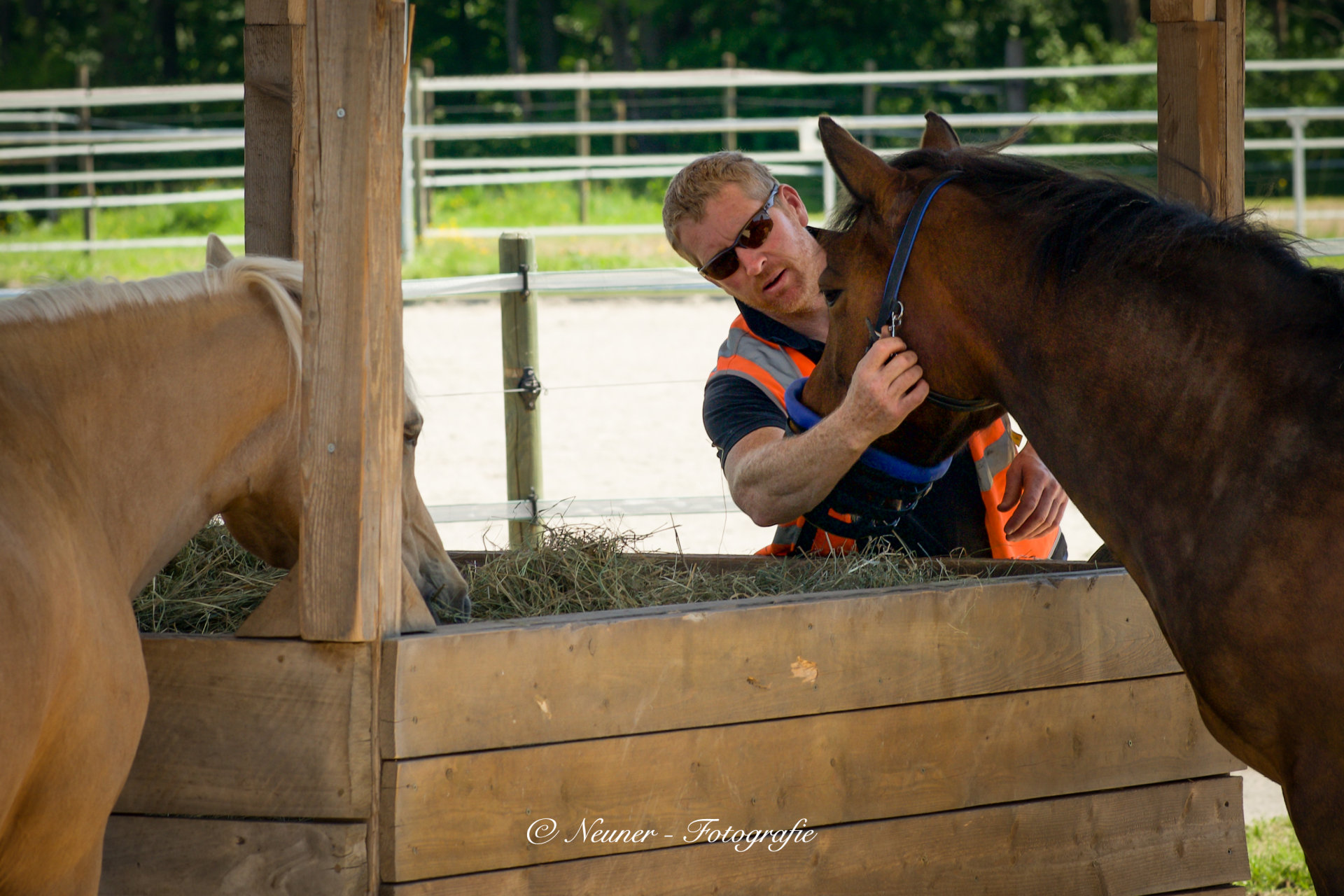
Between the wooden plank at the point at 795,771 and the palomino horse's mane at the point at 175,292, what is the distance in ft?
2.43

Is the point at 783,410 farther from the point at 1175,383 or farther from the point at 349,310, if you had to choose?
the point at 349,310

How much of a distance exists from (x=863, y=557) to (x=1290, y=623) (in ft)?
3.16

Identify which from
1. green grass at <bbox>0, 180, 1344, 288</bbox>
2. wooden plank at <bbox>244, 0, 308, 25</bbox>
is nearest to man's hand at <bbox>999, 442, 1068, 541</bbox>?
wooden plank at <bbox>244, 0, 308, 25</bbox>

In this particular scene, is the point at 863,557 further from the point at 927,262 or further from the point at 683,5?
the point at 683,5

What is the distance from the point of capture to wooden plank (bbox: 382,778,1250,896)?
76.9 inches

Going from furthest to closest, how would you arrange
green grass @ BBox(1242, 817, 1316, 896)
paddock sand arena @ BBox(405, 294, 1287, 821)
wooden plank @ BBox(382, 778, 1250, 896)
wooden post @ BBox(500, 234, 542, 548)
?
paddock sand arena @ BBox(405, 294, 1287, 821) → wooden post @ BBox(500, 234, 542, 548) → green grass @ BBox(1242, 817, 1316, 896) → wooden plank @ BBox(382, 778, 1250, 896)

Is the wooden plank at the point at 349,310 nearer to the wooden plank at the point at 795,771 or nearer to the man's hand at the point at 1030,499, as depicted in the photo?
the wooden plank at the point at 795,771

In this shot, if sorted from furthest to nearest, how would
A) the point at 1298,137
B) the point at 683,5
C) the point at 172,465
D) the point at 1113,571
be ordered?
the point at 683,5 < the point at 1298,137 < the point at 1113,571 < the point at 172,465

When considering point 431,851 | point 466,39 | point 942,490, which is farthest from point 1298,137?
point 466,39

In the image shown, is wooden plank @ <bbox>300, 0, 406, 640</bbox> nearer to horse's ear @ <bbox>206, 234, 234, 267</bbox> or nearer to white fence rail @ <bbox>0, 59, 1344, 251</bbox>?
horse's ear @ <bbox>206, 234, 234, 267</bbox>

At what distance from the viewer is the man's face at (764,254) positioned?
279cm

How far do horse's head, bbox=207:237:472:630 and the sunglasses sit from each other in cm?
90

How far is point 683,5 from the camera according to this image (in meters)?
22.0

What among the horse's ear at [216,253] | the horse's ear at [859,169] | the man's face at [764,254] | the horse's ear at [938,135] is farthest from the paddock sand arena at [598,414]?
the horse's ear at [859,169]
